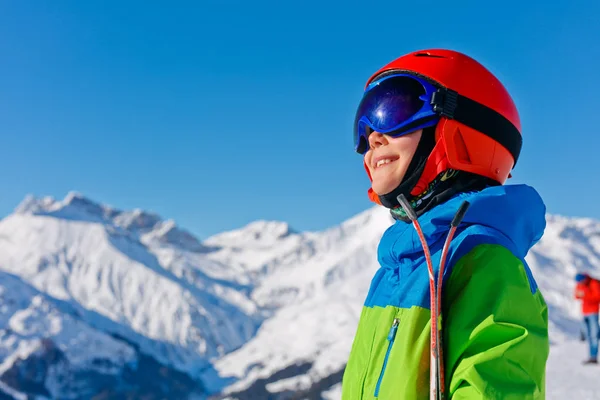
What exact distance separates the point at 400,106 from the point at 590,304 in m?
16.6

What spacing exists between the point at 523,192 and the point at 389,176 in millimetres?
749

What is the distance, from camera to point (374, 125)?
10.9 ft

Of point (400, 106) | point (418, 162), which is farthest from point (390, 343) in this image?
point (400, 106)

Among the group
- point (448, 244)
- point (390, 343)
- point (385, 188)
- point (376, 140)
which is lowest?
point (390, 343)

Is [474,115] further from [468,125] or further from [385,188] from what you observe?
[385,188]

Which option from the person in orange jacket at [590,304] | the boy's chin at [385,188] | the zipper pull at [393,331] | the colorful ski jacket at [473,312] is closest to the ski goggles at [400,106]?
the boy's chin at [385,188]

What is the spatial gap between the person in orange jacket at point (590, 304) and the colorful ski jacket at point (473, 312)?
15228 mm

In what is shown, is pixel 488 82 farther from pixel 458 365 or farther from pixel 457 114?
pixel 458 365

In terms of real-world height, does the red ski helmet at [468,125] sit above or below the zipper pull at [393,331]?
above

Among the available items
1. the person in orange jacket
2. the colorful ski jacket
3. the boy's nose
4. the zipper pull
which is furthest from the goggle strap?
the person in orange jacket

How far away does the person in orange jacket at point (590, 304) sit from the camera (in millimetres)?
16161

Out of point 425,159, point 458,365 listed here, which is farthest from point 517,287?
point 425,159

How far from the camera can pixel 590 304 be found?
17.3m

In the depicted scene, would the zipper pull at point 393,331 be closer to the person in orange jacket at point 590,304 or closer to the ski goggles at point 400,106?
the ski goggles at point 400,106
